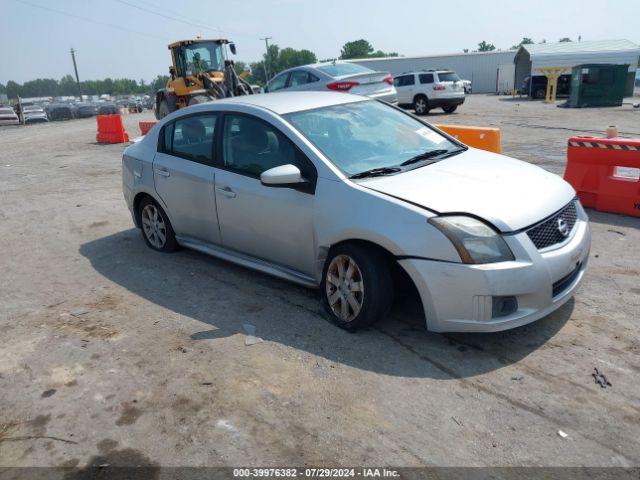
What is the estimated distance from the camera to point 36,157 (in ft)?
50.8

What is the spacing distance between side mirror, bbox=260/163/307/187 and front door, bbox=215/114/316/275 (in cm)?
12

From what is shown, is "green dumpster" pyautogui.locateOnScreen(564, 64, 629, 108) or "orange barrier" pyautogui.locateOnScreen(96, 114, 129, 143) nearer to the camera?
"orange barrier" pyautogui.locateOnScreen(96, 114, 129, 143)

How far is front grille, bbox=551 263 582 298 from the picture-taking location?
3.60 m

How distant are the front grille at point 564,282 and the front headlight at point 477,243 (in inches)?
18.3

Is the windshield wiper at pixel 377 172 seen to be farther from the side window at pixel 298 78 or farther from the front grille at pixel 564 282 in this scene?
the side window at pixel 298 78

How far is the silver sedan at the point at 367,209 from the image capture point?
3.45m

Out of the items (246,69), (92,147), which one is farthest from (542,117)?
(92,147)

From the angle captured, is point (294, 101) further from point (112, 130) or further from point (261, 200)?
point (112, 130)

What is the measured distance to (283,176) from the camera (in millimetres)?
3992

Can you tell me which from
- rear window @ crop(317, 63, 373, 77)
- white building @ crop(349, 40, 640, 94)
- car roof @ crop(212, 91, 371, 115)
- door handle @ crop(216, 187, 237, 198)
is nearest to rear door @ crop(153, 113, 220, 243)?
door handle @ crop(216, 187, 237, 198)

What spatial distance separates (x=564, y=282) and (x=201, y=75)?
15278mm

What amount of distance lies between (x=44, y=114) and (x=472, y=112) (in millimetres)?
29991

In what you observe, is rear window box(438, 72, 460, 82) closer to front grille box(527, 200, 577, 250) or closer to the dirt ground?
the dirt ground

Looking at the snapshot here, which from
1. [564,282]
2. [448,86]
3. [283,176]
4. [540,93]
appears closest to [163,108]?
[448,86]
